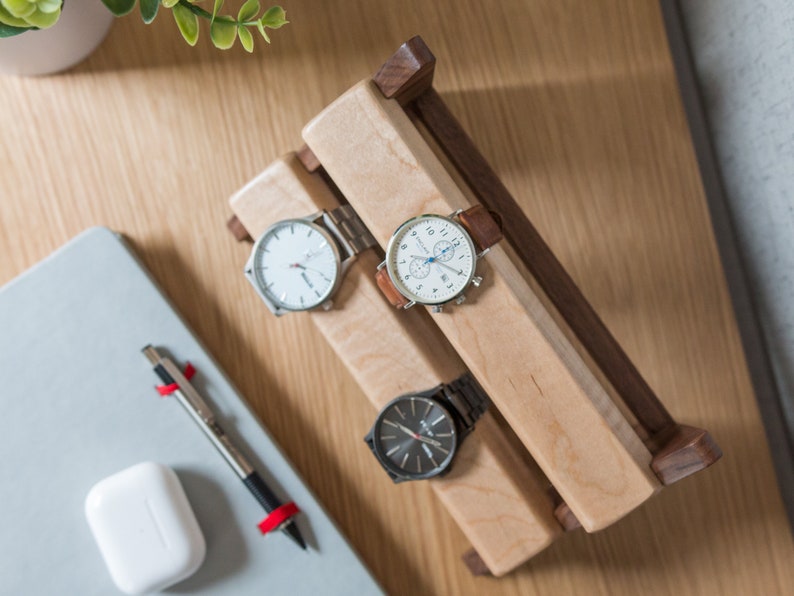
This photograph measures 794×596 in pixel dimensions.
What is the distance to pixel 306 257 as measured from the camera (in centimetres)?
67

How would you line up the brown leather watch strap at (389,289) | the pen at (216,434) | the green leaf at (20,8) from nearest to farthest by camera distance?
the green leaf at (20,8), the brown leather watch strap at (389,289), the pen at (216,434)

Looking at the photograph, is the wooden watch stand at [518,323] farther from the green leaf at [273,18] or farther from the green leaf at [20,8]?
the green leaf at [20,8]

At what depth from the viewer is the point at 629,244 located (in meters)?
0.78

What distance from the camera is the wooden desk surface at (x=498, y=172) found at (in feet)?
2.54

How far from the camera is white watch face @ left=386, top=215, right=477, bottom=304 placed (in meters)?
0.60

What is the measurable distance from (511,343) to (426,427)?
0.11 metres

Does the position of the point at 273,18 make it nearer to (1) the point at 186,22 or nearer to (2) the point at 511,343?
(1) the point at 186,22

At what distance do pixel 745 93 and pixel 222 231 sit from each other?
544 mm

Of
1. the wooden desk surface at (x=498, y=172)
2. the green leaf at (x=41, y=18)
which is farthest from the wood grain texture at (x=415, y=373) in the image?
the green leaf at (x=41, y=18)

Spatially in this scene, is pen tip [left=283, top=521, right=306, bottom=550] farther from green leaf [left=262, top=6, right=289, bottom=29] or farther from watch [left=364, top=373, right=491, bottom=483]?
green leaf [left=262, top=6, right=289, bottom=29]

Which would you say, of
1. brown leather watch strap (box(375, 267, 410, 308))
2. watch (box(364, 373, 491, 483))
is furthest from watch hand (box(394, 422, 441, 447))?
brown leather watch strap (box(375, 267, 410, 308))

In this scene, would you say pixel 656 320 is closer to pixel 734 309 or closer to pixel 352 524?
pixel 734 309

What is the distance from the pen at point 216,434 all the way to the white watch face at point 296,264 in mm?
148

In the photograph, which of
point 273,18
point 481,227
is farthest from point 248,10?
point 481,227
